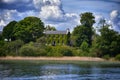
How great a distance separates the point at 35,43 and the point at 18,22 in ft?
24.2

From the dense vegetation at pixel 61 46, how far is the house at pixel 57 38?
0.75m

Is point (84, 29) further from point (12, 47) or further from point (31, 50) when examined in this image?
point (12, 47)

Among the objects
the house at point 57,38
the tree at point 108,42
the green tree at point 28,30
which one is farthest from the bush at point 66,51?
the house at point 57,38

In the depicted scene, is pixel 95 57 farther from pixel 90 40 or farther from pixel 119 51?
pixel 90 40

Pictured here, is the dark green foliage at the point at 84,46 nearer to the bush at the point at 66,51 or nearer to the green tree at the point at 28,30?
the bush at the point at 66,51

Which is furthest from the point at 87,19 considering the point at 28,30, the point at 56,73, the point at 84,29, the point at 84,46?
the point at 56,73

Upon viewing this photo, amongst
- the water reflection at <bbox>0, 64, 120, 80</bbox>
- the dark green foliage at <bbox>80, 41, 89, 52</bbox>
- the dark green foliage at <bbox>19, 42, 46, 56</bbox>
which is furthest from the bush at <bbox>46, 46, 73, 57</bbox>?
the water reflection at <bbox>0, 64, 120, 80</bbox>

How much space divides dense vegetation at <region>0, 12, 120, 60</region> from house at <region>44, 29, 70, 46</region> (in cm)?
75

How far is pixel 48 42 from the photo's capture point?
242 ft

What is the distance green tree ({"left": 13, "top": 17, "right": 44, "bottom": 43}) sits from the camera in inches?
2763

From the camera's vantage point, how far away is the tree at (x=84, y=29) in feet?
227

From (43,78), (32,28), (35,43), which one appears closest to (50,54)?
(35,43)

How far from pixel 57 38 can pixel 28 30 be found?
6.61m

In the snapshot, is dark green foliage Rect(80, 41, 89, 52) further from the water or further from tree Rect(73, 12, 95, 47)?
the water
